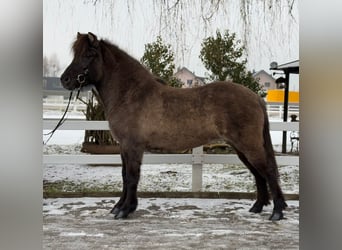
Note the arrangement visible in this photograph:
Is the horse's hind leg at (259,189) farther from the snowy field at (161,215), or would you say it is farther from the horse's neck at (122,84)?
the horse's neck at (122,84)

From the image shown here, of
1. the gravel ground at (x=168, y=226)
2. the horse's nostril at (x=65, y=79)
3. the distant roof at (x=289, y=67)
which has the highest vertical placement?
the distant roof at (x=289, y=67)

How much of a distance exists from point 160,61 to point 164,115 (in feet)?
1.50

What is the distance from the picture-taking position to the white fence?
8.99 ft

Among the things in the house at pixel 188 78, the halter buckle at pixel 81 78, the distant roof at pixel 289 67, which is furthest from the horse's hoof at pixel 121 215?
the distant roof at pixel 289 67

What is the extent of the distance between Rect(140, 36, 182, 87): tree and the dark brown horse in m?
0.18

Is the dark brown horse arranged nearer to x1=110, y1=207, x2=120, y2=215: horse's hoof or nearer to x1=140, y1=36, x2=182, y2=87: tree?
x1=110, y1=207, x2=120, y2=215: horse's hoof

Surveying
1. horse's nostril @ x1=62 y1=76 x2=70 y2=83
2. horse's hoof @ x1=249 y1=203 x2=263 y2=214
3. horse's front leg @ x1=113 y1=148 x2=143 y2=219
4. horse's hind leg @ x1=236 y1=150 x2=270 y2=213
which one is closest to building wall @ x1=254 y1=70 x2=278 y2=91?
horse's hind leg @ x1=236 y1=150 x2=270 y2=213

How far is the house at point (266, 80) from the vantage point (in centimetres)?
264

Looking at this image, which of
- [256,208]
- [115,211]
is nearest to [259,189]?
[256,208]

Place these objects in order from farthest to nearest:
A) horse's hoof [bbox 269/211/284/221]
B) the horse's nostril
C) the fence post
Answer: the fence post → horse's hoof [bbox 269/211/284/221] → the horse's nostril

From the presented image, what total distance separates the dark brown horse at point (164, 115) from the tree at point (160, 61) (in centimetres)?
18

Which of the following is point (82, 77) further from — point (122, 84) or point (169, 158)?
point (169, 158)
